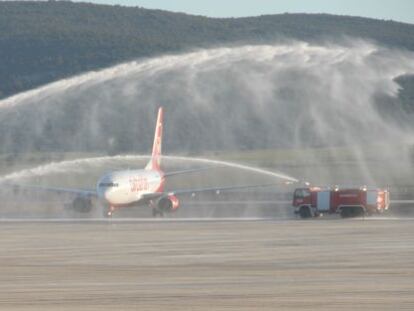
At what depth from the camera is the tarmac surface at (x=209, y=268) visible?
84.6 feet

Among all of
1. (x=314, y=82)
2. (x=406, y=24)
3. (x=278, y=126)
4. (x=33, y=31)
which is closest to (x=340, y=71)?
(x=314, y=82)

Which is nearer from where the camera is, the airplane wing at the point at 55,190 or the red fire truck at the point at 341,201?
the red fire truck at the point at 341,201

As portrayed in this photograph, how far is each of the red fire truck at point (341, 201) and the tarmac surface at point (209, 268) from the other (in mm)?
12011

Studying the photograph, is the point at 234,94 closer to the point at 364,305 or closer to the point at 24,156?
the point at 24,156

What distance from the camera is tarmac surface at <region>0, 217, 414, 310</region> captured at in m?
25.8

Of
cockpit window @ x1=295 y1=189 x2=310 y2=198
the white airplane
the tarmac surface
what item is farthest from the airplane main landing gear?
the tarmac surface

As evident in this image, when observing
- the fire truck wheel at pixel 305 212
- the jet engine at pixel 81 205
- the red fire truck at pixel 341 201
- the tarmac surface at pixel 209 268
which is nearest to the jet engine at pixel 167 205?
the jet engine at pixel 81 205

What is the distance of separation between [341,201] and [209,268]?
36.7 meters

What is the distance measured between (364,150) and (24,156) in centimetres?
2800

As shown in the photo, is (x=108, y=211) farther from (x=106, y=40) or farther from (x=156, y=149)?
(x=106, y=40)

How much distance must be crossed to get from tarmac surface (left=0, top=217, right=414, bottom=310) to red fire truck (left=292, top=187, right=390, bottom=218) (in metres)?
12.0

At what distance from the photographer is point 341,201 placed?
6950cm

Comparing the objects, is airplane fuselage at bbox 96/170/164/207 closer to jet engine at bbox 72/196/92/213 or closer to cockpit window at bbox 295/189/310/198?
jet engine at bbox 72/196/92/213

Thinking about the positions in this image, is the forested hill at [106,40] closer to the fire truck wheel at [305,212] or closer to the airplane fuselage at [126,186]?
the airplane fuselage at [126,186]
